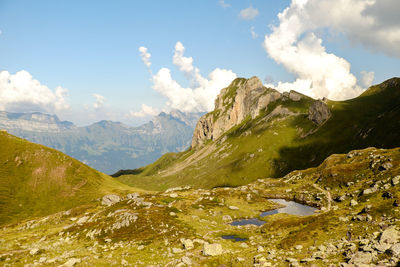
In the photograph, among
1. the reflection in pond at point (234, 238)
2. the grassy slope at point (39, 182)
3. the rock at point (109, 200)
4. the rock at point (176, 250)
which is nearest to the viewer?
the rock at point (176, 250)

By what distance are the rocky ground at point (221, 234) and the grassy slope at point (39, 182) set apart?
37009 millimetres

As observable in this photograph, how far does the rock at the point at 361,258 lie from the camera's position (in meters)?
24.4

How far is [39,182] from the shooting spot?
135500 millimetres

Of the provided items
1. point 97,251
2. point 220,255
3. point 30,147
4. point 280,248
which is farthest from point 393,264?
point 30,147

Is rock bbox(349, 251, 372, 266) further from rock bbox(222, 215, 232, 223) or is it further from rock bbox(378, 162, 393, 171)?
rock bbox(378, 162, 393, 171)

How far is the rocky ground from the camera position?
31.7 m

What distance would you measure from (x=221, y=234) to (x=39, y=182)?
133 meters

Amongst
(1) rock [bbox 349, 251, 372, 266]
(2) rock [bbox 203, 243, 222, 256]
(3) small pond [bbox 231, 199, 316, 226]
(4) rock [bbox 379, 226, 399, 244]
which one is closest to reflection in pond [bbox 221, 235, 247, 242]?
(2) rock [bbox 203, 243, 222, 256]

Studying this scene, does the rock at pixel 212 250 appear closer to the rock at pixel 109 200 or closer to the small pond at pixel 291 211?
the small pond at pixel 291 211

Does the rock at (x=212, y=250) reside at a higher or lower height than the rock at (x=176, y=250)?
higher

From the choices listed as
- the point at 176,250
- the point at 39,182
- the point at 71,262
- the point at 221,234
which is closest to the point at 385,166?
the point at 221,234

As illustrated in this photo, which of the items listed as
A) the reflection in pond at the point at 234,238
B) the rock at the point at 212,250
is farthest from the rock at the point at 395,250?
the reflection in pond at the point at 234,238

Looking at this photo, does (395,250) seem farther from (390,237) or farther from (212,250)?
(212,250)

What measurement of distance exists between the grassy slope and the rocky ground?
37.0 metres
